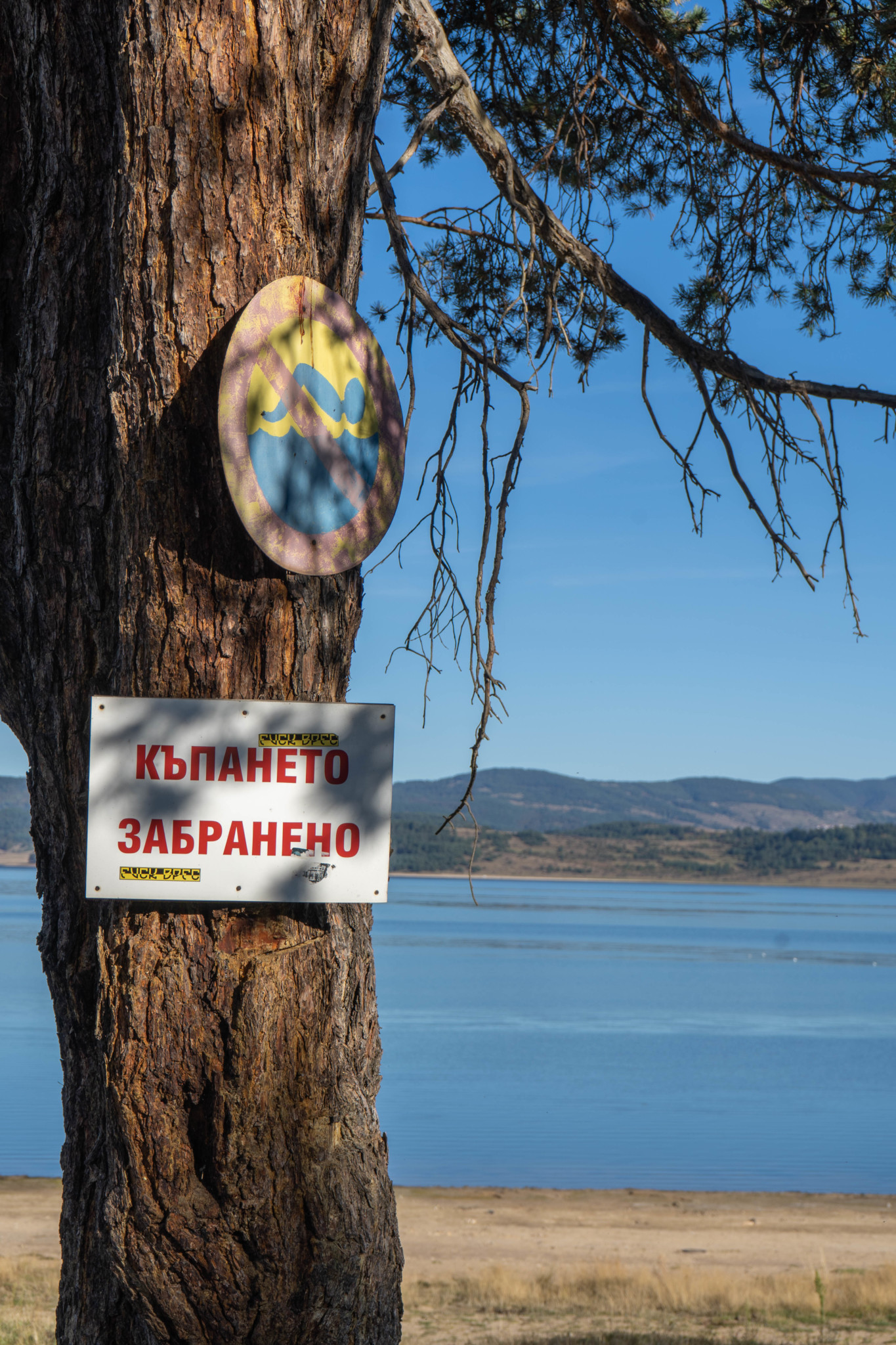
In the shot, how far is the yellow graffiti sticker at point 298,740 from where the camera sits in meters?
1.69

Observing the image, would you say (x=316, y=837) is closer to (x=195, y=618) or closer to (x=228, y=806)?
(x=228, y=806)

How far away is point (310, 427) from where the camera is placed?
171 cm

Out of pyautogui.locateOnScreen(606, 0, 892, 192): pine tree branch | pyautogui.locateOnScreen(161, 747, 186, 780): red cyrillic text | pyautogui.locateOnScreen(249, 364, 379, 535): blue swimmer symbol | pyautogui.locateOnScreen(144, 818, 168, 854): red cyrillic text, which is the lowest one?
pyautogui.locateOnScreen(144, 818, 168, 854): red cyrillic text

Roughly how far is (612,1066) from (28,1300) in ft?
84.4

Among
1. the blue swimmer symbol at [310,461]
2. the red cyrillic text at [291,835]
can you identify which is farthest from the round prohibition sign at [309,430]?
the red cyrillic text at [291,835]

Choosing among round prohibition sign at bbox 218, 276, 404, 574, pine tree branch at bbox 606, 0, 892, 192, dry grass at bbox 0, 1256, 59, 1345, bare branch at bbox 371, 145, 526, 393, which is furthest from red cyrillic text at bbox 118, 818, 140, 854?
dry grass at bbox 0, 1256, 59, 1345

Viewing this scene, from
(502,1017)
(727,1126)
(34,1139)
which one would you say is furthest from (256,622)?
(502,1017)

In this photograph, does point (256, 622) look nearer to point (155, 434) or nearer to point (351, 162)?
point (155, 434)

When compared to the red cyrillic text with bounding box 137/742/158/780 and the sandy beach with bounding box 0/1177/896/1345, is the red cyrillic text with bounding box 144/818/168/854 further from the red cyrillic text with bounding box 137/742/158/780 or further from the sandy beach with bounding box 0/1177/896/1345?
the sandy beach with bounding box 0/1177/896/1345

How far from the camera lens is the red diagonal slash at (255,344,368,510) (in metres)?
1.68

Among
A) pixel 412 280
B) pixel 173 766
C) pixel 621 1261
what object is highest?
pixel 412 280

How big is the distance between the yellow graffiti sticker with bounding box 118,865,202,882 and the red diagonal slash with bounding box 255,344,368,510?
0.57 metres

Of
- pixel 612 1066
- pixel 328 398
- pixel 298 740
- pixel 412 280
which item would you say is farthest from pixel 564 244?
pixel 612 1066

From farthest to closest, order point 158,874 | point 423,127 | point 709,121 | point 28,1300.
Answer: point 28,1300
point 709,121
point 423,127
point 158,874
